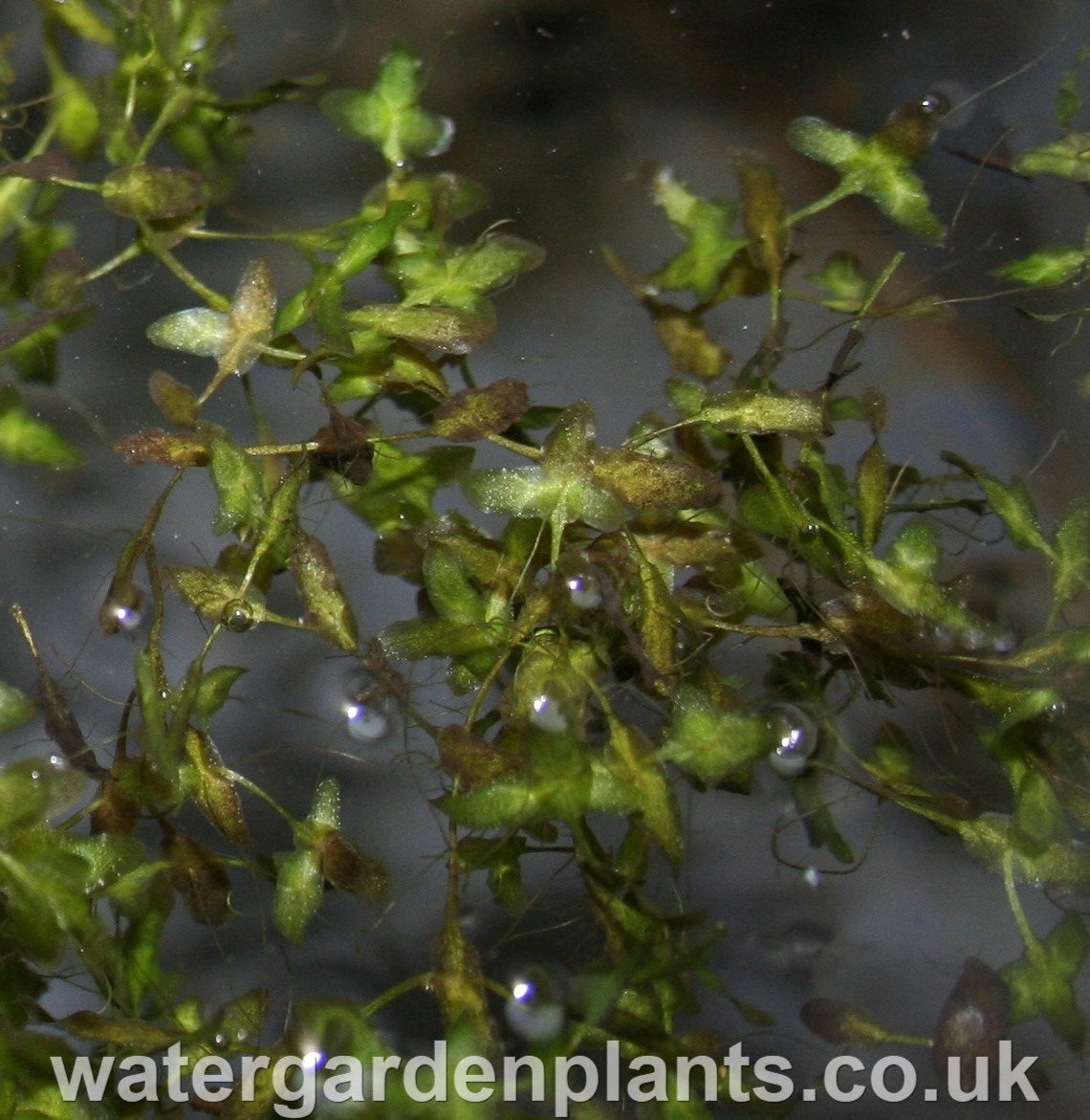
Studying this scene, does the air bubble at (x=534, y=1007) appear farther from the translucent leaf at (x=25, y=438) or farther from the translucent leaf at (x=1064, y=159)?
the translucent leaf at (x=1064, y=159)

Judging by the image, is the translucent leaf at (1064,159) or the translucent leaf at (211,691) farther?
the translucent leaf at (1064,159)

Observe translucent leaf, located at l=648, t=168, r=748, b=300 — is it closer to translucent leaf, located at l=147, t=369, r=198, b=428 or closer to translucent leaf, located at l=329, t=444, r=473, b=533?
translucent leaf, located at l=329, t=444, r=473, b=533

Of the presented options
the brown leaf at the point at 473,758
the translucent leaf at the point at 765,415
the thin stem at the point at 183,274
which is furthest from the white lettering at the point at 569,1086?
the thin stem at the point at 183,274

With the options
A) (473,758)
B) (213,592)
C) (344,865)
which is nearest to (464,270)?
(213,592)

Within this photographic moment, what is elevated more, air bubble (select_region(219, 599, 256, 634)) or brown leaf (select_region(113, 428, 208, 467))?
brown leaf (select_region(113, 428, 208, 467))

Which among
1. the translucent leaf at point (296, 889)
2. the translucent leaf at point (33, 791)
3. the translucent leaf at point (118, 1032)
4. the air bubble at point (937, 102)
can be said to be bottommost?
the translucent leaf at point (118, 1032)

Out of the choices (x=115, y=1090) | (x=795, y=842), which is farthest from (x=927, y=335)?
(x=115, y=1090)

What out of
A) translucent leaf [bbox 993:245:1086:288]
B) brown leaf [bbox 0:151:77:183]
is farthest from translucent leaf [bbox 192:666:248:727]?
translucent leaf [bbox 993:245:1086:288]
